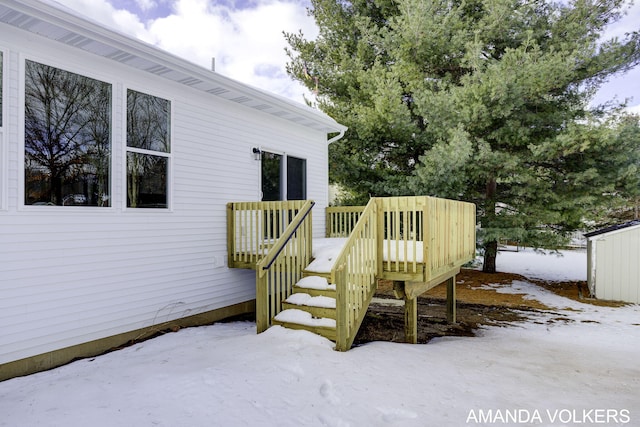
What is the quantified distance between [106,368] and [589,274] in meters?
9.91

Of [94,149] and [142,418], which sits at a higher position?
[94,149]

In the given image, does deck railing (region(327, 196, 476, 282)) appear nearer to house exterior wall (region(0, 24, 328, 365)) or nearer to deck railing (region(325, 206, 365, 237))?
house exterior wall (region(0, 24, 328, 365))

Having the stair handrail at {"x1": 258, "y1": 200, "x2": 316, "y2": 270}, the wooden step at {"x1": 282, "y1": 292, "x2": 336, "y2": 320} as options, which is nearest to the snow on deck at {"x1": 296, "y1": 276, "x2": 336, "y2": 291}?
the wooden step at {"x1": 282, "y1": 292, "x2": 336, "y2": 320}

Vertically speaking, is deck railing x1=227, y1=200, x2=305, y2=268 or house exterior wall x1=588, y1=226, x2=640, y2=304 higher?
deck railing x1=227, y1=200, x2=305, y2=268

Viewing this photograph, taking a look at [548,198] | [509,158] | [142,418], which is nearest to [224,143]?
[142,418]

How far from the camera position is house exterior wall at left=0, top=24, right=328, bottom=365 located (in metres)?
3.91

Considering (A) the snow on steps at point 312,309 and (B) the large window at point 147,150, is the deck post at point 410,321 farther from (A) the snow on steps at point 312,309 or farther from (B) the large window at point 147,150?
(B) the large window at point 147,150

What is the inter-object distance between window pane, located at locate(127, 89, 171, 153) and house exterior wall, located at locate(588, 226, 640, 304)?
30.4 feet

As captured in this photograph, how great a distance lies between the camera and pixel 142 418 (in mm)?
2822

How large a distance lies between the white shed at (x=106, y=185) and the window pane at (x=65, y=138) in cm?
1

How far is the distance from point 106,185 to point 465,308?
22.5ft

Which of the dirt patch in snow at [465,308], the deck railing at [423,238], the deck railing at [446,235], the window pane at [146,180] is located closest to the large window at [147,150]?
the window pane at [146,180]

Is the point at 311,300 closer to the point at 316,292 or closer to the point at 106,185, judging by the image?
the point at 316,292

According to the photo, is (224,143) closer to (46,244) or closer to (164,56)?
(164,56)
